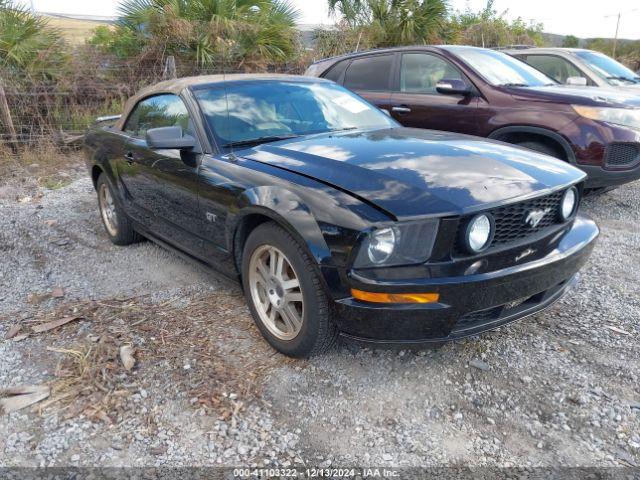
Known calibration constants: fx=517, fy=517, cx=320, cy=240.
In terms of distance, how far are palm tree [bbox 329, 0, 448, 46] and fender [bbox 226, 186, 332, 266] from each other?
35.2ft

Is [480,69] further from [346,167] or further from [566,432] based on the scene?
[566,432]

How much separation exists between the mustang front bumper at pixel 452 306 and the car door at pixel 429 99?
320 cm

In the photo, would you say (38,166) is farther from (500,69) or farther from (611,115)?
(611,115)

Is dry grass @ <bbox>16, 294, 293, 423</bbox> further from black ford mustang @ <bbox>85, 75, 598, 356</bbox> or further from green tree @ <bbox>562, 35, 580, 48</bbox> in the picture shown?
green tree @ <bbox>562, 35, 580, 48</bbox>

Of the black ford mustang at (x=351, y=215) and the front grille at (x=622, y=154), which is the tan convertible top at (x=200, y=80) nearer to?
the black ford mustang at (x=351, y=215)

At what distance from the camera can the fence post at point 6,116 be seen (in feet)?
25.6

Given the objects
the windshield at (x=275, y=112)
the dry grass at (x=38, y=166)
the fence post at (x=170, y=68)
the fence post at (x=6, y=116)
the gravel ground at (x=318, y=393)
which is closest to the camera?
the gravel ground at (x=318, y=393)

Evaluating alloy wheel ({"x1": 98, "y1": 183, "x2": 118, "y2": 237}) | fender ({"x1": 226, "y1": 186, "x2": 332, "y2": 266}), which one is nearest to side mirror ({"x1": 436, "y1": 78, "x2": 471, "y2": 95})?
fender ({"x1": 226, "y1": 186, "x2": 332, "y2": 266})

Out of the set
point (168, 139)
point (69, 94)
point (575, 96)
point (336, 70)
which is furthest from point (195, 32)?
point (168, 139)

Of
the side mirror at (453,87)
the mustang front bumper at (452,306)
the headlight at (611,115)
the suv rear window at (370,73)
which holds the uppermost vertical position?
the suv rear window at (370,73)

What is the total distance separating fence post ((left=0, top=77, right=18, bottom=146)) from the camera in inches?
→ 307

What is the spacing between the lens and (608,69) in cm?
779

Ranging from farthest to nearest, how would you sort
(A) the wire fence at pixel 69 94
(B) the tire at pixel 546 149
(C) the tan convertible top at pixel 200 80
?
(A) the wire fence at pixel 69 94 < (B) the tire at pixel 546 149 < (C) the tan convertible top at pixel 200 80

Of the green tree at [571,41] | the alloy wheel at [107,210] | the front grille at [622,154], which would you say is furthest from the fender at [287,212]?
A: the green tree at [571,41]
